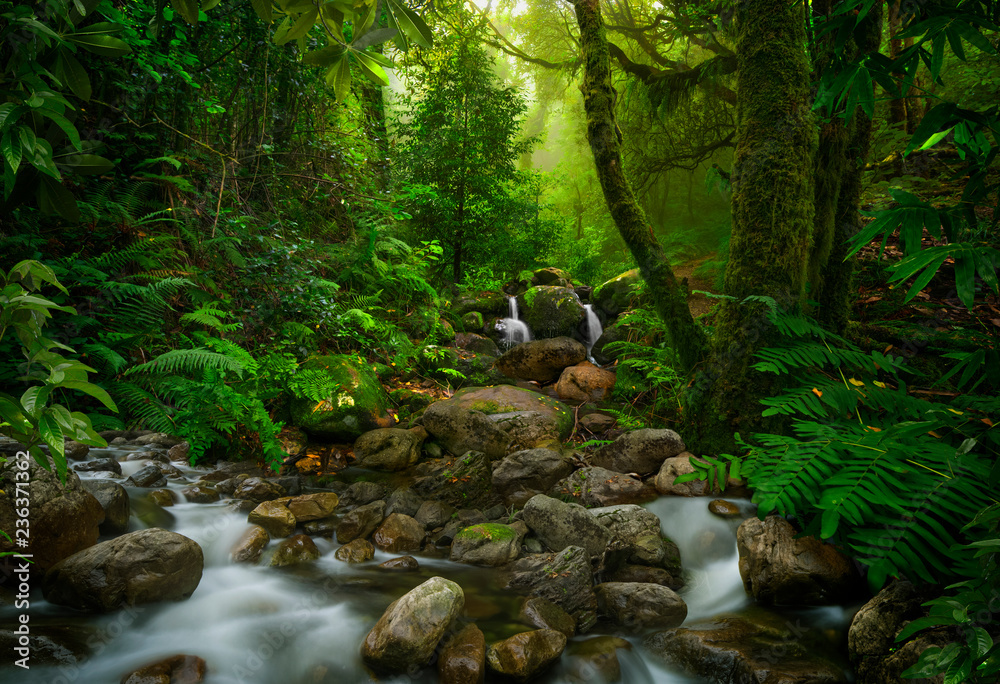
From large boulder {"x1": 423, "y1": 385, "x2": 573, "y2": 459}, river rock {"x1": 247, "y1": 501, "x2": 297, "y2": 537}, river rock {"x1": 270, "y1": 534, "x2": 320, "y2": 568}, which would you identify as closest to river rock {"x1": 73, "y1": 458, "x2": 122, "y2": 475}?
river rock {"x1": 247, "y1": 501, "x2": 297, "y2": 537}

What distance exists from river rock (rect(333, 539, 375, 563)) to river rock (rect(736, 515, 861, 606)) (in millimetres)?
2772

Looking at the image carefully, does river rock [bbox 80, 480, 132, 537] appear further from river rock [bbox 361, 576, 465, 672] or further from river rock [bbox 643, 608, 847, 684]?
river rock [bbox 643, 608, 847, 684]

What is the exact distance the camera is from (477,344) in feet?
28.4

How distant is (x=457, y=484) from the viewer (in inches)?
179

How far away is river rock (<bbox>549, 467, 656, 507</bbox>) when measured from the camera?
4.20 metres

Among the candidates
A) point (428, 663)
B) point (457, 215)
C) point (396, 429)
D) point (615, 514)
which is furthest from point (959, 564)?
point (457, 215)

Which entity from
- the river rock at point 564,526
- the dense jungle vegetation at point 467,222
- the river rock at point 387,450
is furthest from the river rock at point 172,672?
the river rock at point 387,450

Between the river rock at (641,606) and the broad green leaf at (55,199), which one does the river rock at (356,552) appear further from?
the broad green leaf at (55,199)

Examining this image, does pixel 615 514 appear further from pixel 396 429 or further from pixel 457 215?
pixel 457 215

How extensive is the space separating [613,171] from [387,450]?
152 inches

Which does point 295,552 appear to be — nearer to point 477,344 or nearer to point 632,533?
point 632,533

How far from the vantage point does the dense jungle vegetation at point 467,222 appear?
111cm

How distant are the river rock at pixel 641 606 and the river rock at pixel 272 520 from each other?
8.35 ft

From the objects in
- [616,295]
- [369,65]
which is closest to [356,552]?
[369,65]
